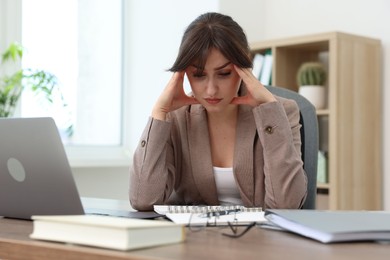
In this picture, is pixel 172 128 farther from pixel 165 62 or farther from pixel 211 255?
pixel 165 62

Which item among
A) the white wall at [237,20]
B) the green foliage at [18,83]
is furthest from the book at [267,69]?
the green foliage at [18,83]

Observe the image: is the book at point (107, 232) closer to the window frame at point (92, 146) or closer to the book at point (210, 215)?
the book at point (210, 215)

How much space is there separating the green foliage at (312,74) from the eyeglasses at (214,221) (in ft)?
6.69

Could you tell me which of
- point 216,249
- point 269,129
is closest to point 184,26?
point 269,129

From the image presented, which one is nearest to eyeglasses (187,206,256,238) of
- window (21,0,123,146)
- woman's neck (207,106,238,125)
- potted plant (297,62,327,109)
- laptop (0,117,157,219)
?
laptop (0,117,157,219)

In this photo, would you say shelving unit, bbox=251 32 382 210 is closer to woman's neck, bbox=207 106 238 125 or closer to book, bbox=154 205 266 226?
woman's neck, bbox=207 106 238 125

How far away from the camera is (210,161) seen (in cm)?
177

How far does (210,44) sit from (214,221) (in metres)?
0.63

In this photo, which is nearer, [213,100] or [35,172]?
[35,172]

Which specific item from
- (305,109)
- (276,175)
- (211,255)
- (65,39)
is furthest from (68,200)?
(65,39)

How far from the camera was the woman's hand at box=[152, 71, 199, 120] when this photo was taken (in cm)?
177

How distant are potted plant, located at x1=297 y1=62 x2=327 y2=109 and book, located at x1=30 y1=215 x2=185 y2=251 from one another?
236cm

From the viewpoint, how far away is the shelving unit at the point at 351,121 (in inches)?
120

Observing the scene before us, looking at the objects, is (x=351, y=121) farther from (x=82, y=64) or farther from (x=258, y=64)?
(x=82, y=64)
